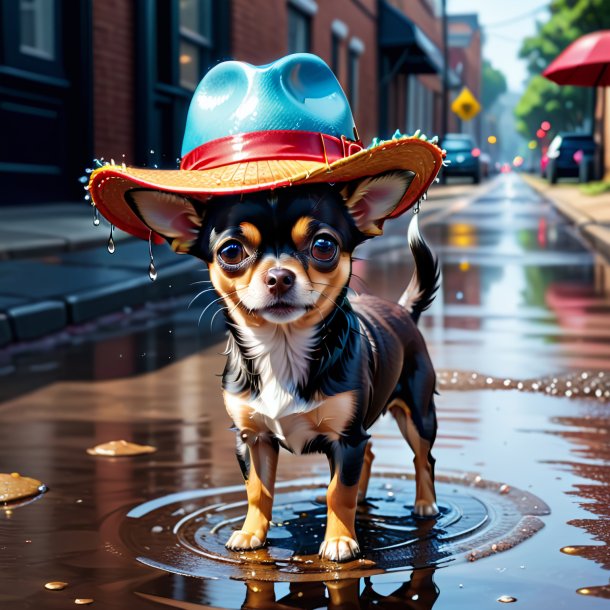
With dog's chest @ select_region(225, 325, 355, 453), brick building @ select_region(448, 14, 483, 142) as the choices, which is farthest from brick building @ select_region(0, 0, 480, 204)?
brick building @ select_region(448, 14, 483, 142)

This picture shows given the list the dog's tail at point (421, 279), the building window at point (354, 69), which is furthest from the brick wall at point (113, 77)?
the building window at point (354, 69)

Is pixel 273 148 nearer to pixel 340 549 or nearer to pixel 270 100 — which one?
pixel 270 100

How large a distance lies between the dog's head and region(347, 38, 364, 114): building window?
31.3 metres

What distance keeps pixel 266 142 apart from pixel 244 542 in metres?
1.14

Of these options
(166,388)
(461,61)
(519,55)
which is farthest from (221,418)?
(461,61)

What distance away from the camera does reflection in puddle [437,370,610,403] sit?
6406mm

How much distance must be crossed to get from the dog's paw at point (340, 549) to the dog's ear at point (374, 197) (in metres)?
0.85

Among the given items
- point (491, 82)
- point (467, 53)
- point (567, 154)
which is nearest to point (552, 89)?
point (467, 53)

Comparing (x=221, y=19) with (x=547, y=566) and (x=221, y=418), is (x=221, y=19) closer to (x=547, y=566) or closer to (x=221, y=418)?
(x=221, y=418)

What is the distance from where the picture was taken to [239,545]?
3555 mm

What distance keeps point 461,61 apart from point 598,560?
98.9m

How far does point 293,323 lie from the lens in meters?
3.32

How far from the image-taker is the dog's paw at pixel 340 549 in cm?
343

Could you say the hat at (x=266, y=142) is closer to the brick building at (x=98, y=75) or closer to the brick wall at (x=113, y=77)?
the brick building at (x=98, y=75)
